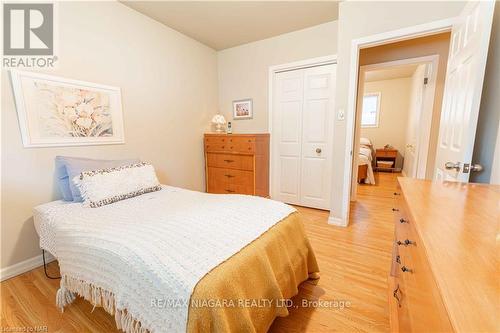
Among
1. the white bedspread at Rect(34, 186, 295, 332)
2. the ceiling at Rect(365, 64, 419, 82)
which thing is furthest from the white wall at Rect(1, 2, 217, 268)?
the ceiling at Rect(365, 64, 419, 82)

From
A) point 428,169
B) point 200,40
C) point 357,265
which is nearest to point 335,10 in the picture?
point 200,40

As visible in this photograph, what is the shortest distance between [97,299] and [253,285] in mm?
869

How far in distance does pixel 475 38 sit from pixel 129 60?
2943 millimetres

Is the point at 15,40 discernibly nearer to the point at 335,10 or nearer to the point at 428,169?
the point at 335,10

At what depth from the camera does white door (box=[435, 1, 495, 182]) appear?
46.7 inches

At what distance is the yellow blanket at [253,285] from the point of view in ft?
2.71

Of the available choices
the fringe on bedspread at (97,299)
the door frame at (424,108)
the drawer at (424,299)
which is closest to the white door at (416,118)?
the door frame at (424,108)

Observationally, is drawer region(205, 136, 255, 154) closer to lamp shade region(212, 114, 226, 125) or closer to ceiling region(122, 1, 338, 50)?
lamp shade region(212, 114, 226, 125)

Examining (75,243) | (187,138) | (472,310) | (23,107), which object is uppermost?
(23,107)

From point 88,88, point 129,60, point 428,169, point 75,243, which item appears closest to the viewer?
point 75,243

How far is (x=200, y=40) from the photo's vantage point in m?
3.19

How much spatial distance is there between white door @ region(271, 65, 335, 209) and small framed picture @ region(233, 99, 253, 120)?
16.3 inches

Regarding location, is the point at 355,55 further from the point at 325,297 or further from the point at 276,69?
the point at 325,297

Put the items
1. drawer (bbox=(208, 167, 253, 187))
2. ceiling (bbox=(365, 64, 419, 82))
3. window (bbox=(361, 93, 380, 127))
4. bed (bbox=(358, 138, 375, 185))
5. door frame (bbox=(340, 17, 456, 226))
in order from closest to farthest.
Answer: door frame (bbox=(340, 17, 456, 226)) → drawer (bbox=(208, 167, 253, 187)) → bed (bbox=(358, 138, 375, 185)) → ceiling (bbox=(365, 64, 419, 82)) → window (bbox=(361, 93, 380, 127))
